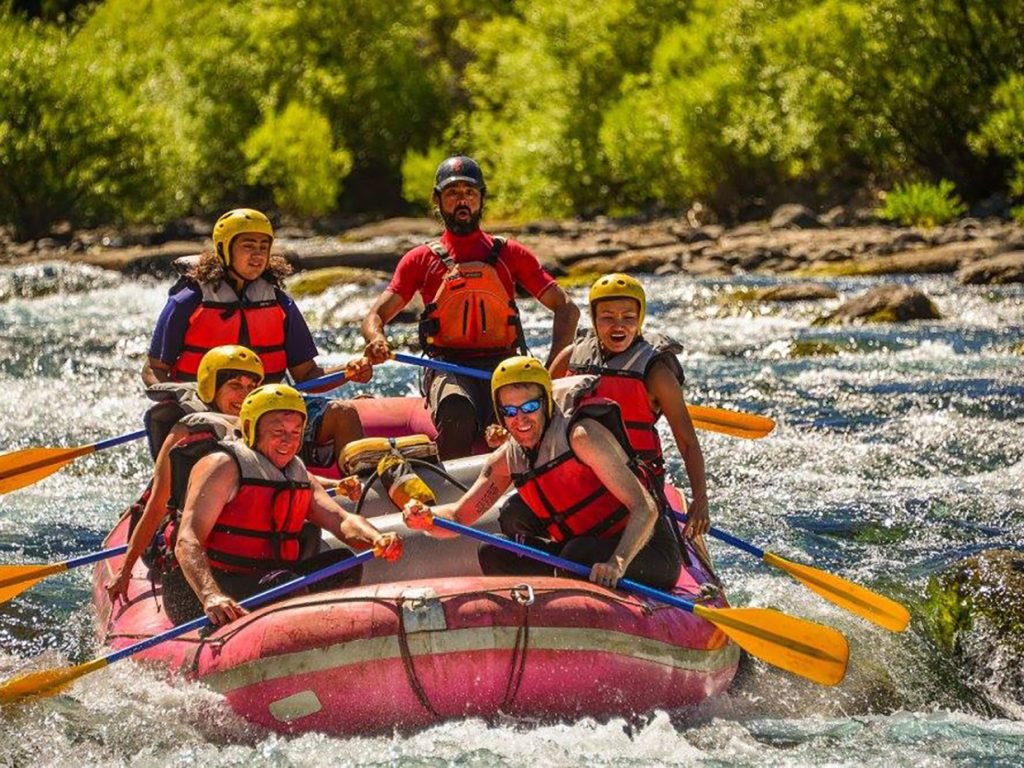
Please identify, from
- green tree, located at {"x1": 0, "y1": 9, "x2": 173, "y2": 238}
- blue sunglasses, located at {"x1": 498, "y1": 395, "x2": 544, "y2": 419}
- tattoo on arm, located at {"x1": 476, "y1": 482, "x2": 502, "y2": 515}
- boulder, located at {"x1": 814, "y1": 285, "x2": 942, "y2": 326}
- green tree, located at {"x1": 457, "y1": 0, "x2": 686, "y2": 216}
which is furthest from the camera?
green tree, located at {"x1": 457, "y1": 0, "x2": 686, "y2": 216}

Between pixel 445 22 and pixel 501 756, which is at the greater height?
pixel 445 22

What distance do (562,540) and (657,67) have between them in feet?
73.6

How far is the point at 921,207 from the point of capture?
21.4 meters

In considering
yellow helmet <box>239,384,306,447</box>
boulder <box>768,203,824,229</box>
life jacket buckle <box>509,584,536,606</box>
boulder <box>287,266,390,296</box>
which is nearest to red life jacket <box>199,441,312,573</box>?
yellow helmet <box>239,384,306,447</box>

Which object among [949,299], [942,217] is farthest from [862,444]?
[942,217]

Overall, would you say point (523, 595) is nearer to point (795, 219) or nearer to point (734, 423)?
point (734, 423)

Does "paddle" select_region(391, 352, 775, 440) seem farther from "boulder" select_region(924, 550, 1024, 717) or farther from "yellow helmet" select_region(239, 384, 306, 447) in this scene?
"yellow helmet" select_region(239, 384, 306, 447)

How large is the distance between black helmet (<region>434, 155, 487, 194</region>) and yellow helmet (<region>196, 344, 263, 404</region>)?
1461 millimetres

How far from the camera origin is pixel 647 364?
6316mm

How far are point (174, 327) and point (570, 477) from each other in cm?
218

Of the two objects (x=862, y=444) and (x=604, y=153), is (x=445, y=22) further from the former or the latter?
(x=862, y=444)

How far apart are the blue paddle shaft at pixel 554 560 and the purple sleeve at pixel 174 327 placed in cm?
180

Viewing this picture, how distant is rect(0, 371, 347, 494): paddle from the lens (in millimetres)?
7285

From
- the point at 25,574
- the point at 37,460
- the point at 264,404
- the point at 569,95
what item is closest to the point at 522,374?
the point at 264,404
